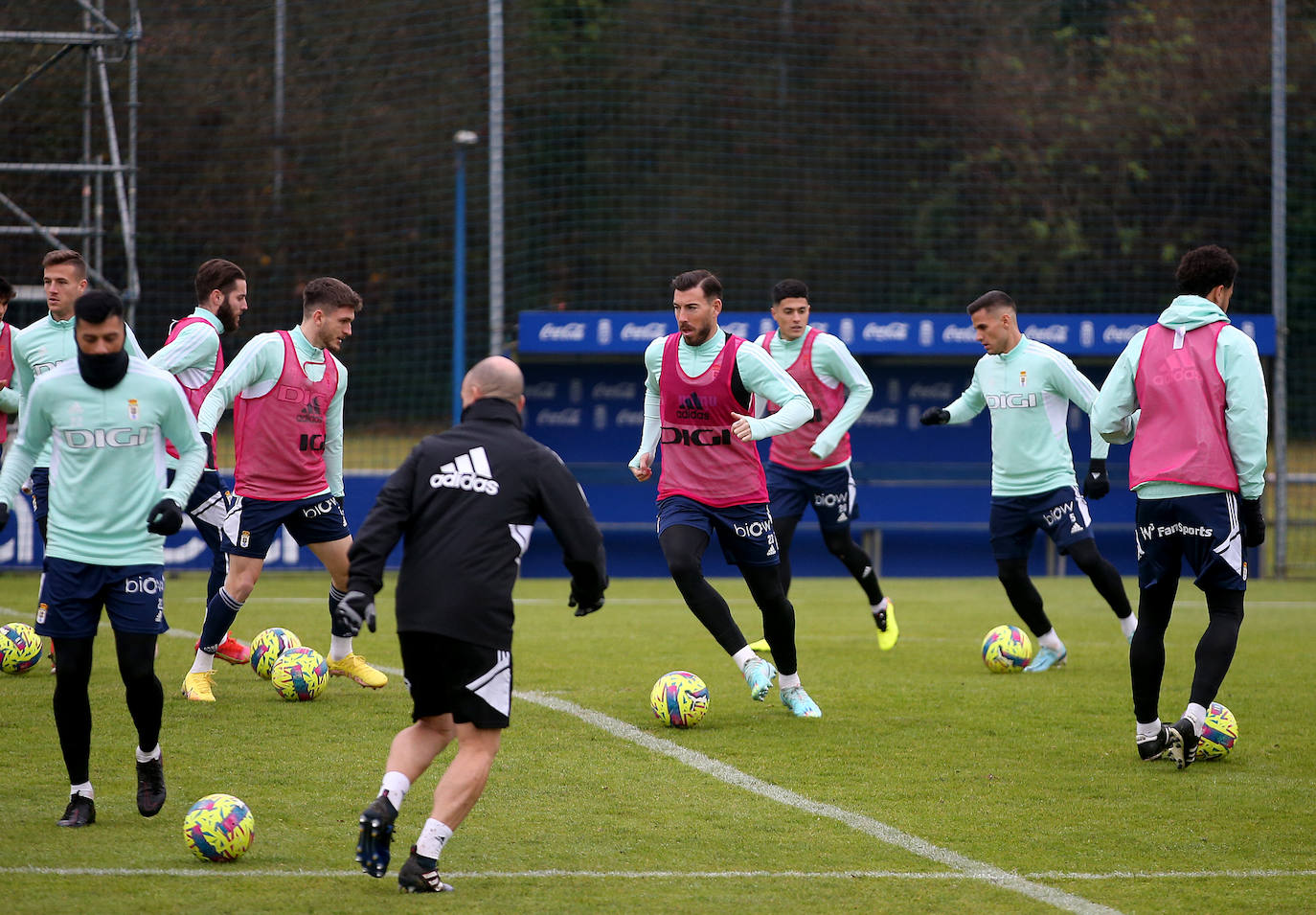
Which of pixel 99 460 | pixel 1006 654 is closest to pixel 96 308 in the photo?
pixel 99 460

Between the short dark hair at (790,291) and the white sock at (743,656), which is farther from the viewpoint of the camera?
the short dark hair at (790,291)

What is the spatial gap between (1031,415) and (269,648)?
4.87 m

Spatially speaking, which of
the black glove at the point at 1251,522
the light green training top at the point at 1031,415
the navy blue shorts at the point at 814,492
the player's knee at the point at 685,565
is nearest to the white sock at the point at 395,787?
the player's knee at the point at 685,565

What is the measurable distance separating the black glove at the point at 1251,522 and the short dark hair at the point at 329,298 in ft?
15.0

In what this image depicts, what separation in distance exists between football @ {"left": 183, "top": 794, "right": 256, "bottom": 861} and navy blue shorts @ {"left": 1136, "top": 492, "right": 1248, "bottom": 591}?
382 centimetres

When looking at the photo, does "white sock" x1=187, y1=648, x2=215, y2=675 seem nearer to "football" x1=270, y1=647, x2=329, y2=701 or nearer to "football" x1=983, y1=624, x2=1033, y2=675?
"football" x1=270, y1=647, x2=329, y2=701

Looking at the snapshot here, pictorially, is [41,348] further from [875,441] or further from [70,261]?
[875,441]

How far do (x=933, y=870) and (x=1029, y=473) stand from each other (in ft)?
16.6

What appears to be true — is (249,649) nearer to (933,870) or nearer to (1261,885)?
(933,870)

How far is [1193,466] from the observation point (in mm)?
6676

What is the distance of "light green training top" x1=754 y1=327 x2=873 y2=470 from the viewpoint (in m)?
10.1

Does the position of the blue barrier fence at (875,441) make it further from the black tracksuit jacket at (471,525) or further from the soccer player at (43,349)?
the black tracksuit jacket at (471,525)

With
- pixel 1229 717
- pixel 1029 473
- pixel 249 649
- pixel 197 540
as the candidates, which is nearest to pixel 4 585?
pixel 197 540

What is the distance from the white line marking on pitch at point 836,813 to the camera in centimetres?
489
